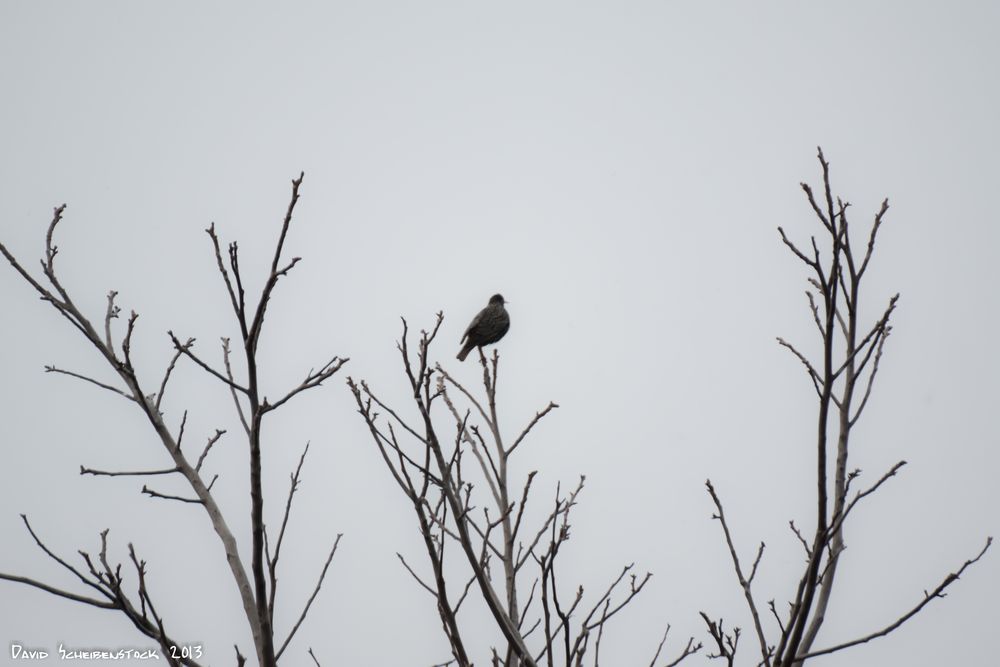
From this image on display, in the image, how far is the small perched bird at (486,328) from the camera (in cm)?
1209

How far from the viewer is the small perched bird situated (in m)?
12.1

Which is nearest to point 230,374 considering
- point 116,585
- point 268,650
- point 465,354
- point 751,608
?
point 116,585

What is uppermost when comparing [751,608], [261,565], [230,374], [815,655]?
[230,374]

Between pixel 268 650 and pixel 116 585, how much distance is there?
64 cm

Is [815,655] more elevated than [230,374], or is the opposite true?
[230,374]

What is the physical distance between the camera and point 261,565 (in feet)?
9.40

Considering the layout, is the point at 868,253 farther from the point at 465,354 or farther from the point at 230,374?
the point at 465,354

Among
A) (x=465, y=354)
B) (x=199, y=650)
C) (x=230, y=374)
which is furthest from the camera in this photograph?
(x=465, y=354)

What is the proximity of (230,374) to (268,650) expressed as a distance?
4.58ft

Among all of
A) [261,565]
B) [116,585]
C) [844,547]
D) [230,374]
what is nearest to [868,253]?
[844,547]

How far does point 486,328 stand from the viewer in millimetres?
12539

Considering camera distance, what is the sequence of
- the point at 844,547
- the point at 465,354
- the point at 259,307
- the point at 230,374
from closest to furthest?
the point at 259,307, the point at 844,547, the point at 230,374, the point at 465,354

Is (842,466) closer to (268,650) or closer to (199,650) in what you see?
(268,650)

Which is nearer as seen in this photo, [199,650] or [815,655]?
[815,655]
